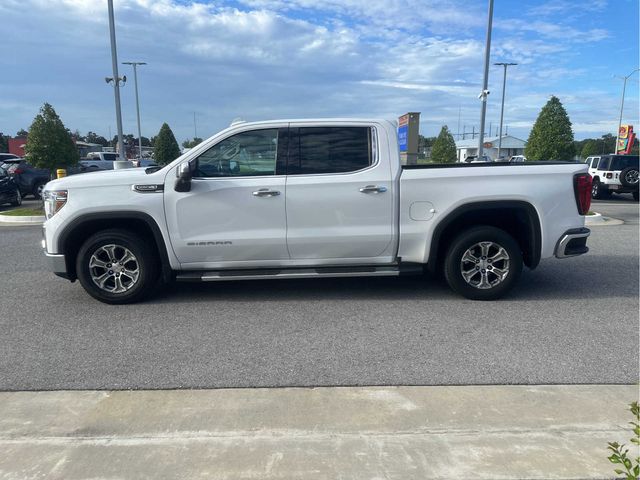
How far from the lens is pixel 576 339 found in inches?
176

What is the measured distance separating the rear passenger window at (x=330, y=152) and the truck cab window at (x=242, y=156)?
0.85 feet

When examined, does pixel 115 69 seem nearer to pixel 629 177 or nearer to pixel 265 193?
pixel 265 193

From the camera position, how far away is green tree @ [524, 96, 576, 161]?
1549 centimetres

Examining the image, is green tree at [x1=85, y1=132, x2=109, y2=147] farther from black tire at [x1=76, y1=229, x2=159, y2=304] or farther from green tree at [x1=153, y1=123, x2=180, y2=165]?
black tire at [x1=76, y1=229, x2=159, y2=304]

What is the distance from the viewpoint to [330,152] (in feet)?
17.5

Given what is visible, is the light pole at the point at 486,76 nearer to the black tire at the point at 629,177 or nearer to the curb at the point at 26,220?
the black tire at the point at 629,177

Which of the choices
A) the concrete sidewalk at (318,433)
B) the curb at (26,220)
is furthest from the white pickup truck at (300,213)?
the curb at (26,220)

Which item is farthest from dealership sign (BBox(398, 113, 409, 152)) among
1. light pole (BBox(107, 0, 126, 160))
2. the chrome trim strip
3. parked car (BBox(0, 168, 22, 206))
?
parked car (BBox(0, 168, 22, 206))

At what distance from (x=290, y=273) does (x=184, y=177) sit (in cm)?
149

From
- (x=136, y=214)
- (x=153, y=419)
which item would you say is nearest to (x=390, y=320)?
(x=153, y=419)

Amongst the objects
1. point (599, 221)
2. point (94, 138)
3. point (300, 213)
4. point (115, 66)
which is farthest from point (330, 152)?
point (94, 138)

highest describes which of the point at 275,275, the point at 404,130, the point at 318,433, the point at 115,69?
the point at 115,69

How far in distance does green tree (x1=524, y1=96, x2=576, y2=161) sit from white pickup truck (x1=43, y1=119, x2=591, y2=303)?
11.3 metres

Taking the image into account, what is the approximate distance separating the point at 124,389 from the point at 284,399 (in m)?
1.19
